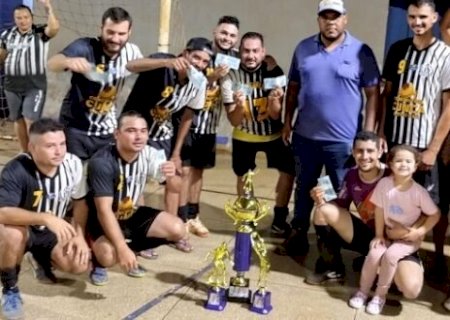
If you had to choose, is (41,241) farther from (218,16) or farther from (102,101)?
(218,16)

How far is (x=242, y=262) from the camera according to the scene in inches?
152

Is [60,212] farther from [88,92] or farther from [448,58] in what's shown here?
[448,58]

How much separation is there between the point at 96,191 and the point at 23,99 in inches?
115

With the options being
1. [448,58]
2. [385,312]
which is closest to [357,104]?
[448,58]

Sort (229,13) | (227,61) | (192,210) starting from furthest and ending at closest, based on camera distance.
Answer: (229,13), (192,210), (227,61)

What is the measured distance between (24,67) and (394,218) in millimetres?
3870

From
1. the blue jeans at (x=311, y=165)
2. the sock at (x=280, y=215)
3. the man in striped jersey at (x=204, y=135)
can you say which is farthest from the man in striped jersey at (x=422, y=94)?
the sock at (x=280, y=215)

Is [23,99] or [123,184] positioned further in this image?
[23,99]

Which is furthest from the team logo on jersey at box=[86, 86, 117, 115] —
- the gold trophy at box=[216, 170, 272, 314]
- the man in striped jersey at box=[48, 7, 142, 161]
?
the gold trophy at box=[216, 170, 272, 314]

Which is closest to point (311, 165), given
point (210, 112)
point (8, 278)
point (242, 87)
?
point (242, 87)

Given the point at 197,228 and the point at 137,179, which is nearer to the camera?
the point at 137,179

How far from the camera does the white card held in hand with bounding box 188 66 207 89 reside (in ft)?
14.3

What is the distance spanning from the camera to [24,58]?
648cm

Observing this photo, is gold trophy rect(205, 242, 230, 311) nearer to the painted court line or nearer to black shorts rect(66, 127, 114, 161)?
the painted court line
